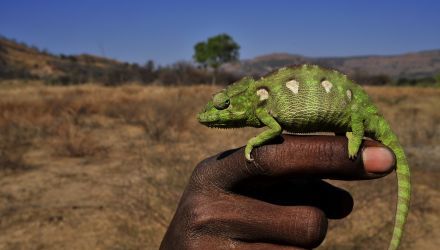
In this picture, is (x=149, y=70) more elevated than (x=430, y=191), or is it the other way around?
(x=149, y=70)

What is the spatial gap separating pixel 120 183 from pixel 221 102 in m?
6.61

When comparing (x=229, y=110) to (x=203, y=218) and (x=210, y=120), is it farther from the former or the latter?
(x=203, y=218)

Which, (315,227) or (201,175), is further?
(201,175)

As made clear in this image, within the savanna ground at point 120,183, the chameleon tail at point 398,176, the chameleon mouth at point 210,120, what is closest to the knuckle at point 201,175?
the chameleon mouth at point 210,120

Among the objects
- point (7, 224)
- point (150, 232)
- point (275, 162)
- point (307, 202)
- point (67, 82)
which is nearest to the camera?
point (275, 162)

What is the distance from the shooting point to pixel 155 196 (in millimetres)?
5953

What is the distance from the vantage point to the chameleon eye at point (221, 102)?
2031 millimetres

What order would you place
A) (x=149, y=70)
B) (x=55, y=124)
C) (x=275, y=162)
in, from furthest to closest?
(x=149, y=70) → (x=55, y=124) → (x=275, y=162)

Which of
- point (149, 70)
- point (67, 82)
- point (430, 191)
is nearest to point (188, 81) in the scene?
point (149, 70)

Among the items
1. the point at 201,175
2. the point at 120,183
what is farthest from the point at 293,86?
the point at 120,183

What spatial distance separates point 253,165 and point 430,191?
677cm

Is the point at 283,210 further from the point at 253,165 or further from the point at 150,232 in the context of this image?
the point at 150,232

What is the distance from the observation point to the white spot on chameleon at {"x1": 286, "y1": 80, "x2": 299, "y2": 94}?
6.30ft

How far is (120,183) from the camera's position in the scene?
8.24 meters
